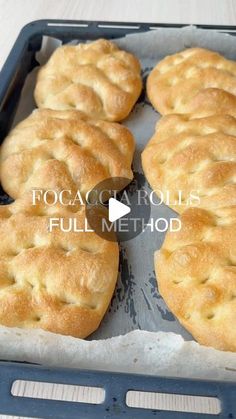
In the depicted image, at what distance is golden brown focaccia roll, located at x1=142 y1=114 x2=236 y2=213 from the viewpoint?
94 cm

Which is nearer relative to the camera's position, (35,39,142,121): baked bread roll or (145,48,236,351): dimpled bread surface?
(145,48,236,351): dimpled bread surface

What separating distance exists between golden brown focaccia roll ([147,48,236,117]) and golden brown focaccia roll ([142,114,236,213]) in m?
0.06

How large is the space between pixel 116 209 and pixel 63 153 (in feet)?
0.55

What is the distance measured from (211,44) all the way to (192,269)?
77cm

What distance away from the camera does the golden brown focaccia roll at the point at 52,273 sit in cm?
77

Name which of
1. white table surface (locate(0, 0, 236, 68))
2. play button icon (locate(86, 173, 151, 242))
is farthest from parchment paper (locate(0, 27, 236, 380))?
white table surface (locate(0, 0, 236, 68))

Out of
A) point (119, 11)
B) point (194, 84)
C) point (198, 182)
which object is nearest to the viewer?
point (198, 182)

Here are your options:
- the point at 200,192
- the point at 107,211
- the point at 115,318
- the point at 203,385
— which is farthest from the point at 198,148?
the point at 203,385

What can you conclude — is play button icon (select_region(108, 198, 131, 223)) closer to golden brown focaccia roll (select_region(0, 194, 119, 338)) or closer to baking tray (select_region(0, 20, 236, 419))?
golden brown focaccia roll (select_region(0, 194, 119, 338))

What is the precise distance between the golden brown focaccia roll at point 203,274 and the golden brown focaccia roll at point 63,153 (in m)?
0.23

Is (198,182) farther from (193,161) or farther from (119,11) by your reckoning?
(119,11)

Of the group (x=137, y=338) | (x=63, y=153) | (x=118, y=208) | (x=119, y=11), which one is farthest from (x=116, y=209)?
(x=119, y=11)

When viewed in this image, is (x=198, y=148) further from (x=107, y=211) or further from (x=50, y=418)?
(x=50, y=418)

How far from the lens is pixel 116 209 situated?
990mm
